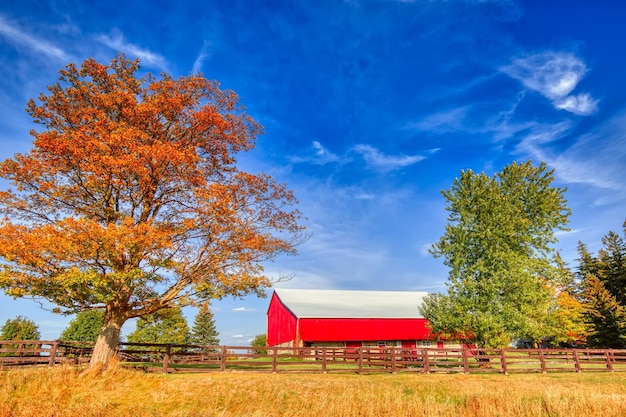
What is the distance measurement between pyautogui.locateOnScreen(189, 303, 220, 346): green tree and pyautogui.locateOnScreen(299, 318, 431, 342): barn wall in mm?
36692

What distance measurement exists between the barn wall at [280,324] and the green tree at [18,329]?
3865cm

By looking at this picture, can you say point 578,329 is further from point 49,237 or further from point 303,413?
point 49,237

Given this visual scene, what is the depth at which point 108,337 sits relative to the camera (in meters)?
16.0

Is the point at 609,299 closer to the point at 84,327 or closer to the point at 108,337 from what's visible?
the point at 108,337

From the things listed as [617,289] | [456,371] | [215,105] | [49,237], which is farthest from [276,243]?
[617,289]

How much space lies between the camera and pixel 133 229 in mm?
14383

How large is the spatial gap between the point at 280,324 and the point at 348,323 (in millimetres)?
10344

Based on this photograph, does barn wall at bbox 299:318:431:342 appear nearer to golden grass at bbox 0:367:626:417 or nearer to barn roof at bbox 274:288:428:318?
barn roof at bbox 274:288:428:318

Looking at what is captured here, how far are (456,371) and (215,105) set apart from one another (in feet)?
61.7

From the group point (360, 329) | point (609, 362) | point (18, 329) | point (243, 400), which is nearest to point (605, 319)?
point (609, 362)

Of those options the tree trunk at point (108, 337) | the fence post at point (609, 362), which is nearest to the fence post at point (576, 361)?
the fence post at point (609, 362)

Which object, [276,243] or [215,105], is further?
[215,105]

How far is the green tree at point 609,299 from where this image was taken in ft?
109

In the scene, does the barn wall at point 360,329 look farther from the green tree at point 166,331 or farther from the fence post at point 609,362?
the green tree at point 166,331
